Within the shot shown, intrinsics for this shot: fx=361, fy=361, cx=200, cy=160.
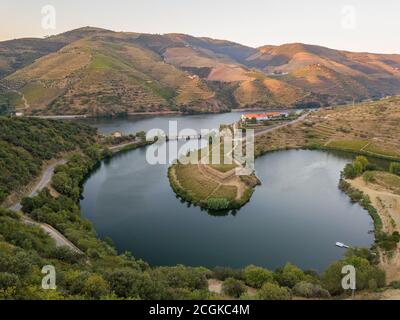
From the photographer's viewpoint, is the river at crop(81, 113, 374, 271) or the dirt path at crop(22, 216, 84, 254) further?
the river at crop(81, 113, 374, 271)

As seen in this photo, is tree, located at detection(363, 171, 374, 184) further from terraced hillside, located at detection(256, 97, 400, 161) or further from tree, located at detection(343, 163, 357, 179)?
terraced hillside, located at detection(256, 97, 400, 161)

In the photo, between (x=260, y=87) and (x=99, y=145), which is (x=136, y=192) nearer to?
(x=99, y=145)

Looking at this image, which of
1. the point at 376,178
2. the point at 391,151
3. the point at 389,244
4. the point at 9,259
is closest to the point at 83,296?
the point at 9,259

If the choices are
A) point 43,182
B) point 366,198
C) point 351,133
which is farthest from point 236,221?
point 351,133

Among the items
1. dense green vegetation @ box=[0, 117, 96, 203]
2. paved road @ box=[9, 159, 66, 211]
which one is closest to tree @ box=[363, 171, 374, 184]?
paved road @ box=[9, 159, 66, 211]

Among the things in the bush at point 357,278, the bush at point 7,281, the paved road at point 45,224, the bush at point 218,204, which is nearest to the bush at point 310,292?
the bush at point 357,278

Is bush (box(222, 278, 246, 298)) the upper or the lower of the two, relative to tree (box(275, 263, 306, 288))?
upper
